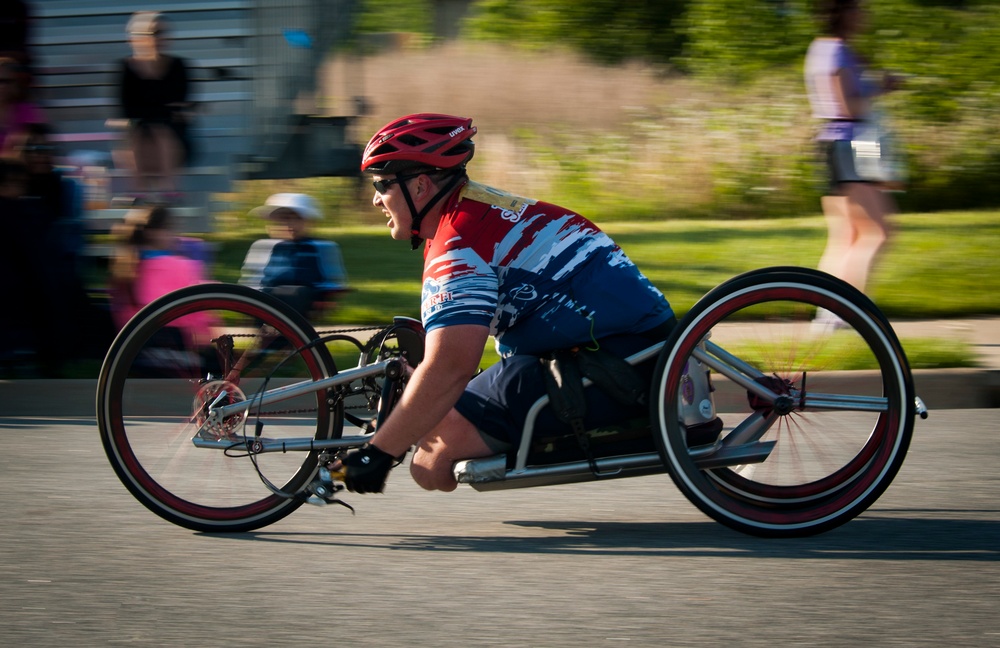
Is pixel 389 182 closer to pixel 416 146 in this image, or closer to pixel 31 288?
pixel 416 146

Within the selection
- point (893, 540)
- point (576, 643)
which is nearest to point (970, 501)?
point (893, 540)

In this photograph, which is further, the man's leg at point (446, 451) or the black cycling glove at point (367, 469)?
the man's leg at point (446, 451)

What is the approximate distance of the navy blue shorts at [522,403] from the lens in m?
4.43

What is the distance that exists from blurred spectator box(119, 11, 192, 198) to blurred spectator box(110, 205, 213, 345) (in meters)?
1.60

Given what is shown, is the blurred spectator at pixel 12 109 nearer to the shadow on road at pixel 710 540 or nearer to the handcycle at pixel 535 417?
the handcycle at pixel 535 417

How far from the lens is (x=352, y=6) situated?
15.7m

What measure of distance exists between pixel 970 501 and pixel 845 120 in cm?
329

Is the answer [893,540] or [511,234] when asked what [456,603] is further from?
[893,540]

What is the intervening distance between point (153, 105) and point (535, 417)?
5.46m

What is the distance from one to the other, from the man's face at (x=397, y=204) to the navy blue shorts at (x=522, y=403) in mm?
595

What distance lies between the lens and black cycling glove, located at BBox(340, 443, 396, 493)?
4297 millimetres

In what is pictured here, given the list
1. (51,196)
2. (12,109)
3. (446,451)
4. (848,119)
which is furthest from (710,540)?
(12,109)

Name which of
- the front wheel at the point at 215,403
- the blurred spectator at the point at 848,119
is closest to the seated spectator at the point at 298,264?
the front wheel at the point at 215,403

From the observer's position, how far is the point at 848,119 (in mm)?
7656
